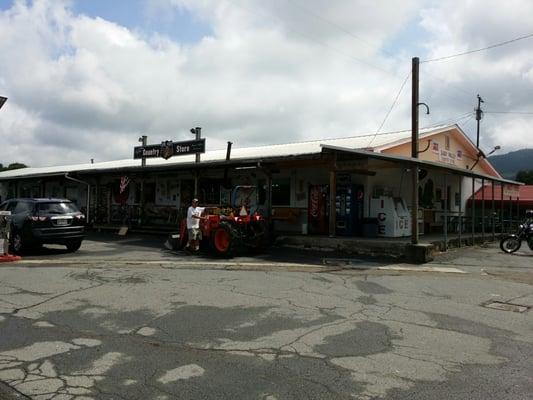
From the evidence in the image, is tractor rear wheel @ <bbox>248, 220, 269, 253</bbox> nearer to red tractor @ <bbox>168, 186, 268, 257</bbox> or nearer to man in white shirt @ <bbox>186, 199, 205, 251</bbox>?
red tractor @ <bbox>168, 186, 268, 257</bbox>

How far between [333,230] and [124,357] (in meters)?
11.6

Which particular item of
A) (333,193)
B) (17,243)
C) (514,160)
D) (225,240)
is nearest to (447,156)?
(333,193)

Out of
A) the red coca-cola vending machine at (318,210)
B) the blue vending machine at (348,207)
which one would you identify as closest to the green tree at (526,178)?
the red coca-cola vending machine at (318,210)

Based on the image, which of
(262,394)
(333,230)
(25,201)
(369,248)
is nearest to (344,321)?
(262,394)

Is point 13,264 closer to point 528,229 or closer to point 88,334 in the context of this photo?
point 88,334

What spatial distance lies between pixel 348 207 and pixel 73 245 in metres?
9.09

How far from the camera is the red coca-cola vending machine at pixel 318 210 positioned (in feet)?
62.4

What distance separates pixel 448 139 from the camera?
955 inches

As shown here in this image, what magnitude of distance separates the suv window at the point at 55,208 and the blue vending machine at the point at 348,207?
8676 millimetres

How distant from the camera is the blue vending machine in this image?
17.5m

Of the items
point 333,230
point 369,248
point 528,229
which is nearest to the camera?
point 369,248

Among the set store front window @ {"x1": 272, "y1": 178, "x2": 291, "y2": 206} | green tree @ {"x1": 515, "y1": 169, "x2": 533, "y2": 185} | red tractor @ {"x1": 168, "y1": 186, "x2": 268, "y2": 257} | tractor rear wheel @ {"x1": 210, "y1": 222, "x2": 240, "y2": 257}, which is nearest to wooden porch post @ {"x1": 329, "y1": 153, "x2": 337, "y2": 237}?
red tractor @ {"x1": 168, "y1": 186, "x2": 268, "y2": 257}

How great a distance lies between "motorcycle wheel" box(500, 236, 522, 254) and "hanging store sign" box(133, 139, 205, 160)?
40.1ft

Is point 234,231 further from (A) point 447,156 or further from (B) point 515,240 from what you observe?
(A) point 447,156
